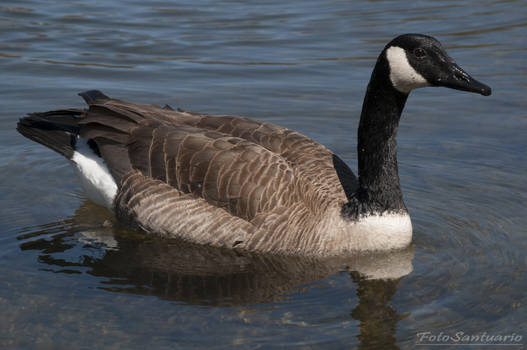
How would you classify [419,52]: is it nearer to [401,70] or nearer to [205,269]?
[401,70]

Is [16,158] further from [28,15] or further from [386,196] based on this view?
[28,15]

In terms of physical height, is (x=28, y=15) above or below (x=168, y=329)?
above

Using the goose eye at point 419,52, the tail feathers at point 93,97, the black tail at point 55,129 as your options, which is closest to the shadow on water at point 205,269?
the black tail at point 55,129

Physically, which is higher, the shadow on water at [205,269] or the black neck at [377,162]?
the black neck at [377,162]

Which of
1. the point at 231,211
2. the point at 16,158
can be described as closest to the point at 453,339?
the point at 231,211

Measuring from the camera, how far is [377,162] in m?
7.67

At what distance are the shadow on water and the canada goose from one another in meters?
0.16

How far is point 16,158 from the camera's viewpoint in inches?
392

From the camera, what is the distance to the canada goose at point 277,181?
7430mm

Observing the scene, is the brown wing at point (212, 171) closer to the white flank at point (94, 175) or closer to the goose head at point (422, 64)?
the white flank at point (94, 175)

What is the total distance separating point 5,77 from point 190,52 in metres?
3.19

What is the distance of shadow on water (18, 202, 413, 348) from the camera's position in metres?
6.82

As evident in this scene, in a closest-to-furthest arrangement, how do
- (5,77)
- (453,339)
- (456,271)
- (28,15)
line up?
1. (453,339)
2. (456,271)
3. (5,77)
4. (28,15)

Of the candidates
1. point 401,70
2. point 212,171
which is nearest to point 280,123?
point 212,171
